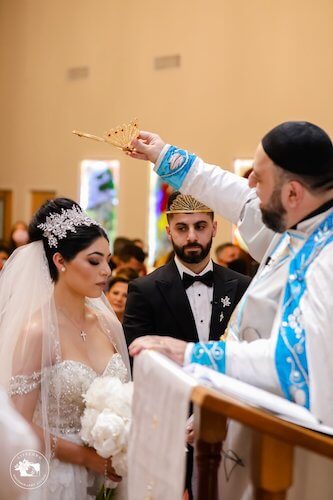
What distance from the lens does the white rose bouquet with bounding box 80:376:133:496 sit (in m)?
2.64

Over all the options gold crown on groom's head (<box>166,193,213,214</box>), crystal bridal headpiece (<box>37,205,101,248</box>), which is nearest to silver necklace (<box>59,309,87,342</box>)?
crystal bridal headpiece (<box>37,205,101,248</box>)

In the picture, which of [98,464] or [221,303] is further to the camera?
[221,303]

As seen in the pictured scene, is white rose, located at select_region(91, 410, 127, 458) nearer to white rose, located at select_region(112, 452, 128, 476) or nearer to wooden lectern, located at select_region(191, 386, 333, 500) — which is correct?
white rose, located at select_region(112, 452, 128, 476)

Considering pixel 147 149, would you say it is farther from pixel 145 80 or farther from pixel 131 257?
pixel 145 80

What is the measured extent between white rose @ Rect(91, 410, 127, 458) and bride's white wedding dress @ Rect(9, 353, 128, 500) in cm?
32

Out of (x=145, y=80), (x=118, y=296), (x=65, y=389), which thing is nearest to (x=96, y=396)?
(x=65, y=389)

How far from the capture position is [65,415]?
3.02 metres

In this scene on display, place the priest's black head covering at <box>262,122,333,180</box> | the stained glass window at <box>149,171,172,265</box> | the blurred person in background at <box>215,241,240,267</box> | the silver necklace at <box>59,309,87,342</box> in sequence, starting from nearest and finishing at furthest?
1. the priest's black head covering at <box>262,122,333,180</box>
2. the silver necklace at <box>59,309,87,342</box>
3. the blurred person in background at <box>215,241,240,267</box>
4. the stained glass window at <box>149,171,172,265</box>

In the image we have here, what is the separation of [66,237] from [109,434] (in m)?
0.94

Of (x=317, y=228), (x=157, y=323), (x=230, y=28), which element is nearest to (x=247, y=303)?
(x=317, y=228)

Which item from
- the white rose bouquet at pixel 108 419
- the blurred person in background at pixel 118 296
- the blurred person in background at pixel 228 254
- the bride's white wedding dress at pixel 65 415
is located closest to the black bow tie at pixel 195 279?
the bride's white wedding dress at pixel 65 415

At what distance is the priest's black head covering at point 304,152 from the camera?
7.41ft

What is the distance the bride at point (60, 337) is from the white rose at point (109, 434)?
0.77ft

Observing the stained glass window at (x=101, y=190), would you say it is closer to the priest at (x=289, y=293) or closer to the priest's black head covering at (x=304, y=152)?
the priest at (x=289, y=293)
